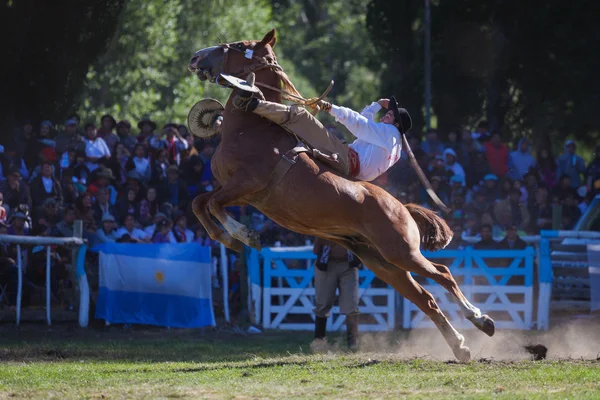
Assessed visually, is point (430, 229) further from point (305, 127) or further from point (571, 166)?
point (571, 166)

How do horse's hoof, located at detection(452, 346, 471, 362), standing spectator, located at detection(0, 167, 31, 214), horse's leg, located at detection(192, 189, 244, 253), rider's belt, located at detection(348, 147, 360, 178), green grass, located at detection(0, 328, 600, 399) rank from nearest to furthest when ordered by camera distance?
green grass, located at detection(0, 328, 600, 399) → horse's leg, located at detection(192, 189, 244, 253) → rider's belt, located at detection(348, 147, 360, 178) → horse's hoof, located at detection(452, 346, 471, 362) → standing spectator, located at detection(0, 167, 31, 214)

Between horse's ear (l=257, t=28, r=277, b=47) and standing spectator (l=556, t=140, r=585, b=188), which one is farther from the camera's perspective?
standing spectator (l=556, t=140, r=585, b=188)

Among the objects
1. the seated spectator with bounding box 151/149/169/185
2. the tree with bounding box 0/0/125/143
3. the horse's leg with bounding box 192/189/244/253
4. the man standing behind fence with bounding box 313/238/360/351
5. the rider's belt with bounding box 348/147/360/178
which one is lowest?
the man standing behind fence with bounding box 313/238/360/351

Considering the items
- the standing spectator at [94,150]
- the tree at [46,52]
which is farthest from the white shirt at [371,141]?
the tree at [46,52]

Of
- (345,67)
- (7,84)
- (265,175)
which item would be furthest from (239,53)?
(345,67)

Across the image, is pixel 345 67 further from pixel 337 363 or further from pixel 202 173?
pixel 337 363

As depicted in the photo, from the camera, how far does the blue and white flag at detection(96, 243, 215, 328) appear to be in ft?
44.0

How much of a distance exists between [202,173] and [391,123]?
22.1ft

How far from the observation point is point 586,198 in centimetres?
1694

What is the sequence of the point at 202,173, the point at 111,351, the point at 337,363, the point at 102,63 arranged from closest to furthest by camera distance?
the point at 337,363 → the point at 111,351 → the point at 202,173 → the point at 102,63

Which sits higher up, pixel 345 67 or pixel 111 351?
pixel 345 67

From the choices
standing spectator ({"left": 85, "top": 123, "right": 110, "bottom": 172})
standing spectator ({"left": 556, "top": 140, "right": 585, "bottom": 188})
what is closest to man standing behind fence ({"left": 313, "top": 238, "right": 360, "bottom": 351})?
standing spectator ({"left": 85, "top": 123, "right": 110, "bottom": 172})

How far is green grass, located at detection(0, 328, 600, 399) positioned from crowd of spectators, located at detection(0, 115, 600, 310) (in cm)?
285

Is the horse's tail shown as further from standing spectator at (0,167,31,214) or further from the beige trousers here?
standing spectator at (0,167,31,214)
